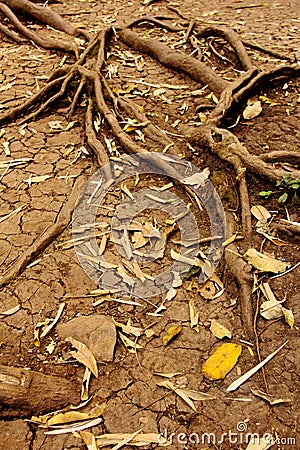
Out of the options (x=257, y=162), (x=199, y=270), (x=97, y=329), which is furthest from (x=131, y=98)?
(x=97, y=329)

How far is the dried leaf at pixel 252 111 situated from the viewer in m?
4.49

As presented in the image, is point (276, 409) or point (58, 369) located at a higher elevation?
point (58, 369)

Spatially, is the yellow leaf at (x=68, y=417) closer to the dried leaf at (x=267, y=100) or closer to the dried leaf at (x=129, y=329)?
the dried leaf at (x=129, y=329)

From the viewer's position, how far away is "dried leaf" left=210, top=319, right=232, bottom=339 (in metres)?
2.84

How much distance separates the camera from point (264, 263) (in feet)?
10.2

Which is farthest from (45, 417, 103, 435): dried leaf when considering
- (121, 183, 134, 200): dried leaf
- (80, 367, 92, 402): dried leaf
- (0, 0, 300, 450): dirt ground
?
(121, 183, 134, 200): dried leaf

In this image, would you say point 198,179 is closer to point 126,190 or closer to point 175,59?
point 126,190

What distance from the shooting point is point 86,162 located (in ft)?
14.2

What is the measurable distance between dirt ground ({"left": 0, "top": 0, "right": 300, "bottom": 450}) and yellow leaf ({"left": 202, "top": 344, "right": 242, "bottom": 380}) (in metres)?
0.03

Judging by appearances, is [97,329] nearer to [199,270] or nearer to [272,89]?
Result: [199,270]

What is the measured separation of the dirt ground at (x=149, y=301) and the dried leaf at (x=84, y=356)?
0.03 m

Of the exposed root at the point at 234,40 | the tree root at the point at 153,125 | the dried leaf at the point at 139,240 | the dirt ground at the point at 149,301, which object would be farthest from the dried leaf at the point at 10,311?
the exposed root at the point at 234,40

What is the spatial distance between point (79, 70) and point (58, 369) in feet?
11.3

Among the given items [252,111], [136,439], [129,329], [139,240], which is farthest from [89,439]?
[252,111]
